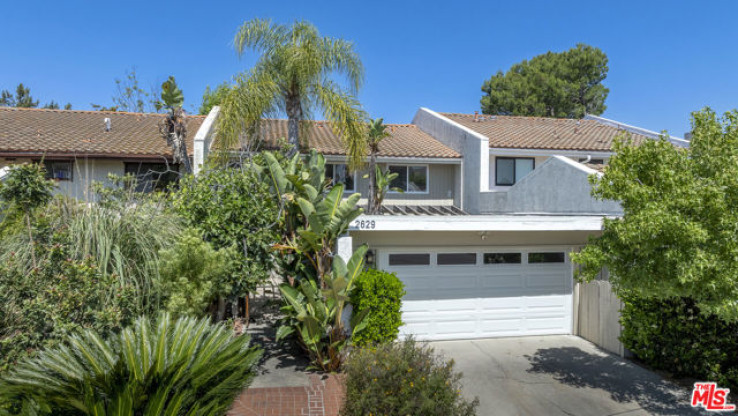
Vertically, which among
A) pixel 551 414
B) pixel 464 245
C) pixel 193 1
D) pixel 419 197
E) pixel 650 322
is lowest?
pixel 551 414

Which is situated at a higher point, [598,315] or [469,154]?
[469,154]

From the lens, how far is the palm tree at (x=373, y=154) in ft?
60.0

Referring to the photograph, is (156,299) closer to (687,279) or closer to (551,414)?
(551,414)

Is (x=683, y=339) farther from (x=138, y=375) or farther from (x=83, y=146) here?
(x=83, y=146)

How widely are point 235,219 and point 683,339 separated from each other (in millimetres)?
9269

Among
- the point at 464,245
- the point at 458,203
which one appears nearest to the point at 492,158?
the point at 458,203

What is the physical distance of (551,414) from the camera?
762 centimetres

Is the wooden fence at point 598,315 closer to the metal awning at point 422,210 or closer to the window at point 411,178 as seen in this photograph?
the metal awning at point 422,210

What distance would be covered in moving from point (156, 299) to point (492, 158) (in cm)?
1679

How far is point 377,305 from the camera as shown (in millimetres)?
9672

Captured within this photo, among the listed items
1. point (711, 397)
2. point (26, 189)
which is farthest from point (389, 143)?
point (26, 189)

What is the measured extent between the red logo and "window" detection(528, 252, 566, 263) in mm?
4319

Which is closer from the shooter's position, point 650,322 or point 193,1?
point 650,322

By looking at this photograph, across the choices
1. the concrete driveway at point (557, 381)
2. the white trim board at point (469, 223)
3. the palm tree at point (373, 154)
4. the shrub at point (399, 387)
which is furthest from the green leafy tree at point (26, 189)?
the palm tree at point (373, 154)
